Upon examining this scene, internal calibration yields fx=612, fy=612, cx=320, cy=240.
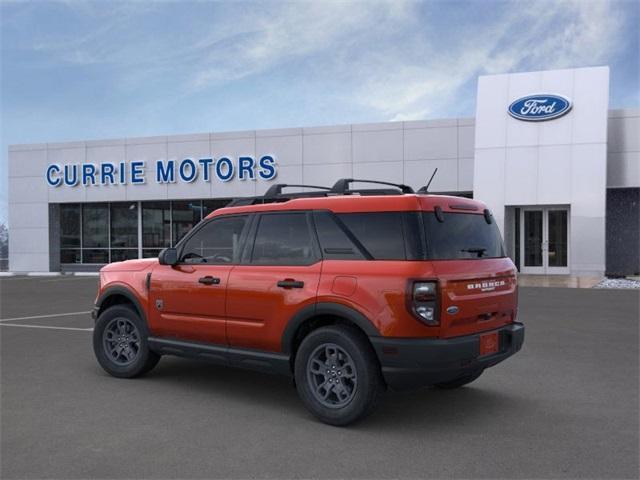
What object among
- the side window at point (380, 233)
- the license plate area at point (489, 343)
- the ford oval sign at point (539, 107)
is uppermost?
the ford oval sign at point (539, 107)

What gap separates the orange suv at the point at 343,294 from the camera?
4668 millimetres

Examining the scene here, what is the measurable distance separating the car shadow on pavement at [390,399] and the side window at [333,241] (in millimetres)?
1380

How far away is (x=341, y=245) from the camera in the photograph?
202 inches

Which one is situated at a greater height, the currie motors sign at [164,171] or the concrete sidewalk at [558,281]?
the currie motors sign at [164,171]

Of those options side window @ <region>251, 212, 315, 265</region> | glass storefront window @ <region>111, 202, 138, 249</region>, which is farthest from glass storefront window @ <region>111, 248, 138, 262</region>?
side window @ <region>251, 212, 315, 265</region>

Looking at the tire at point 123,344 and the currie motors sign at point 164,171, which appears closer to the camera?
the tire at point 123,344

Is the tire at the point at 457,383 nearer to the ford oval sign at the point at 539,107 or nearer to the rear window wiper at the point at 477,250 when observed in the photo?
the rear window wiper at the point at 477,250

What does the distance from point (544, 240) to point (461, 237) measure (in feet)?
62.1

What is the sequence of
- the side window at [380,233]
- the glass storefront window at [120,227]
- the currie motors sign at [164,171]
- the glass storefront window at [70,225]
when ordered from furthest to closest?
the glass storefront window at [70,225], the glass storefront window at [120,227], the currie motors sign at [164,171], the side window at [380,233]

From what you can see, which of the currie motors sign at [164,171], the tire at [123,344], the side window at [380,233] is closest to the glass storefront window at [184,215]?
the currie motors sign at [164,171]

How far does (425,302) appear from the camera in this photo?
460cm

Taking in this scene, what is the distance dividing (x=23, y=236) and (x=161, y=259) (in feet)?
87.6

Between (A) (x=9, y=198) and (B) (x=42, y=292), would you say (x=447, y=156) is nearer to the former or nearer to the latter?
(B) (x=42, y=292)

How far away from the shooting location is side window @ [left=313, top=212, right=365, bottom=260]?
5.05m
